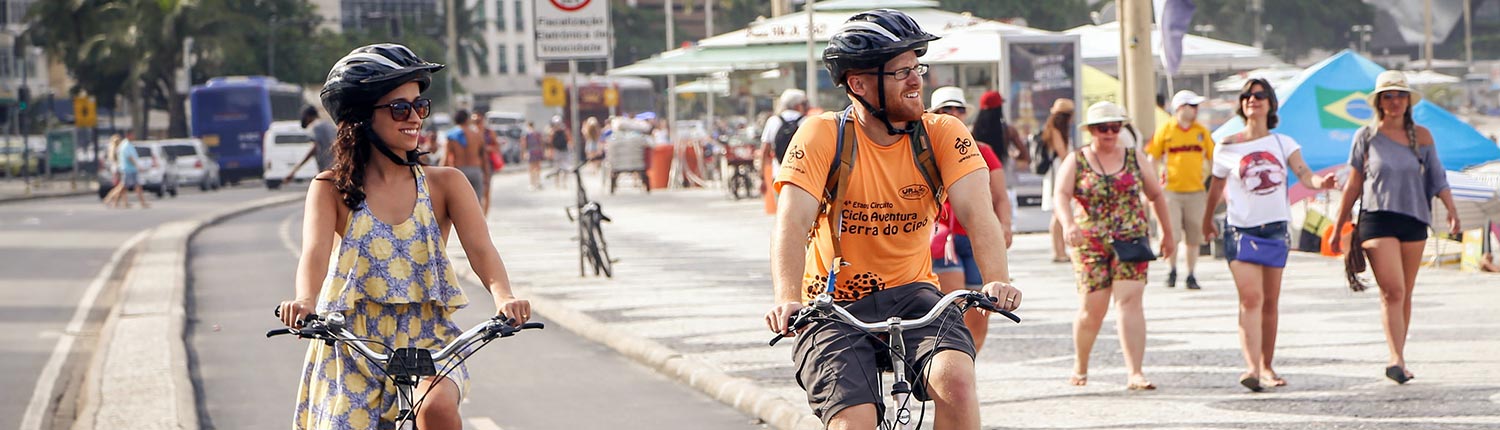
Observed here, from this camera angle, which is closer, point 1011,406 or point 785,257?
point 785,257

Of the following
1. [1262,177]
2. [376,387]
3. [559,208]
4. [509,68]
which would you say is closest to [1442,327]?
[1262,177]

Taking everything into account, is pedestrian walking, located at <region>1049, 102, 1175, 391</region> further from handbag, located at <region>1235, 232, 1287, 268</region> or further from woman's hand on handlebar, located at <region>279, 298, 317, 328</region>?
woman's hand on handlebar, located at <region>279, 298, 317, 328</region>

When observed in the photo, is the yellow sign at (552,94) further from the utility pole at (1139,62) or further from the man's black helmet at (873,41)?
the man's black helmet at (873,41)

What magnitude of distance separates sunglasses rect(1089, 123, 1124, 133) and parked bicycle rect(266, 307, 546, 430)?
4.52m

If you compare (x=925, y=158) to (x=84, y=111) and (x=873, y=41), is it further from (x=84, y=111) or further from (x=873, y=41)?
(x=84, y=111)

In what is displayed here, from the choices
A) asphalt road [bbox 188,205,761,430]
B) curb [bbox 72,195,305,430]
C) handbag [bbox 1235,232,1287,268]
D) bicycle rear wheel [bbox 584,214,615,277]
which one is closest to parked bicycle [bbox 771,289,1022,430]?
asphalt road [bbox 188,205,761,430]

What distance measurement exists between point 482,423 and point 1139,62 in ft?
33.5

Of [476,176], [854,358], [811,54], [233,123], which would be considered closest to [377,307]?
[854,358]

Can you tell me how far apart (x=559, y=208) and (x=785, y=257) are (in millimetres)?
26254

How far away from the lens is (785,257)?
15.1 feet

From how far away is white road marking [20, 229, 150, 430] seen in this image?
924cm

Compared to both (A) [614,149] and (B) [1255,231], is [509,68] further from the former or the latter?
(B) [1255,231]

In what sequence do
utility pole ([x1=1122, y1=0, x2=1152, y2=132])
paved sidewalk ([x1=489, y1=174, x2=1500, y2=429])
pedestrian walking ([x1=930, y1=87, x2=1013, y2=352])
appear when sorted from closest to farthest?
paved sidewalk ([x1=489, y1=174, x2=1500, y2=429]) < pedestrian walking ([x1=930, y1=87, x2=1013, y2=352]) < utility pole ([x1=1122, y1=0, x2=1152, y2=132])

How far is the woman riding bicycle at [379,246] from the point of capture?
4641 mm
